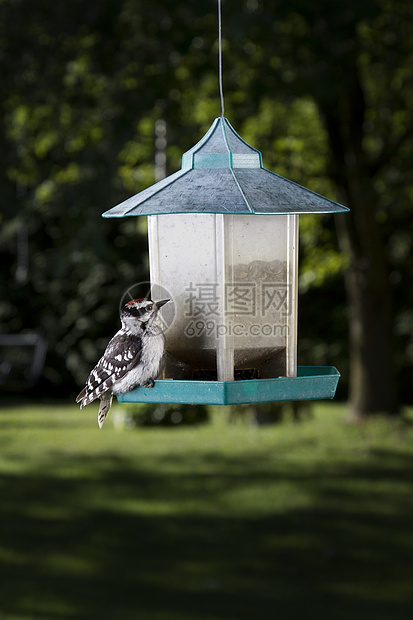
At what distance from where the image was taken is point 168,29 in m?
7.07

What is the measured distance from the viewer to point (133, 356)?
274cm

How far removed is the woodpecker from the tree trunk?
828 centimetres

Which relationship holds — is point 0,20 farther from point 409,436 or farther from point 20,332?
point 20,332

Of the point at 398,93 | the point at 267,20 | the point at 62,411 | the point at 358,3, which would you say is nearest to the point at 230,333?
the point at 267,20

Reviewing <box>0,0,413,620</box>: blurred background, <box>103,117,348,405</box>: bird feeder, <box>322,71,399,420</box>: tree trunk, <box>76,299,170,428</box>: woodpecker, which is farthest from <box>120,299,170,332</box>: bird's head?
<box>322,71,399,420</box>: tree trunk

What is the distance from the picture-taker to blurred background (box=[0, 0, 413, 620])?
22.6 ft

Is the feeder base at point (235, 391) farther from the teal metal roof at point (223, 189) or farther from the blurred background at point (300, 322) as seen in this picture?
the blurred background at point (300, 322)

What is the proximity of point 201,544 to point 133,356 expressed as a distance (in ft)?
21.1

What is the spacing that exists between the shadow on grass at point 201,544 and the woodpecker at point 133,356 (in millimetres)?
4926

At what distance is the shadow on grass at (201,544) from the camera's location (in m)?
7.44

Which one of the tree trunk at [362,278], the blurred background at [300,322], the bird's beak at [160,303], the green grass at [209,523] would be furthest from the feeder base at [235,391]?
the tree trunk at [362,278]

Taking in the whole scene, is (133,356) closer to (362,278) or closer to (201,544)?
Answer: (201,544)

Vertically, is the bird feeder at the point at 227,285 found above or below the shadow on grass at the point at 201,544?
above

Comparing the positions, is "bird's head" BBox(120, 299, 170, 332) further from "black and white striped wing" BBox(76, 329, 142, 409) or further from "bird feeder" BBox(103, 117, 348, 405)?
"bird feeder" BBox(103, 117, 348, 405)
